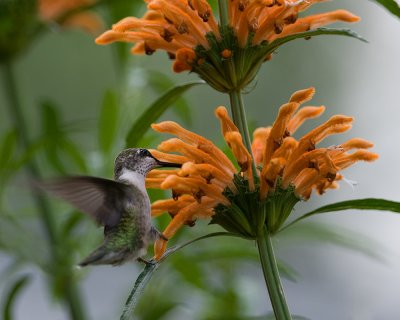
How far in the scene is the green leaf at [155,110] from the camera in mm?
1380

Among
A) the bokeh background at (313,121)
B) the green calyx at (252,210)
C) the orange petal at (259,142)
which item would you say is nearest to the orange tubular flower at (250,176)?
the green calyx at (252,210)

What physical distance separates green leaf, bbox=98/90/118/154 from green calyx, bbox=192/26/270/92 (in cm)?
76

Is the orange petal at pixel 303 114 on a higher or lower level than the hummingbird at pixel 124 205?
higher

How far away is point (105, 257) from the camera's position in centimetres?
137

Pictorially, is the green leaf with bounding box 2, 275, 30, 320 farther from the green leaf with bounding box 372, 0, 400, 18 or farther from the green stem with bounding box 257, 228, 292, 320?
the green leaf with bounding box 372, 0, 400, 18

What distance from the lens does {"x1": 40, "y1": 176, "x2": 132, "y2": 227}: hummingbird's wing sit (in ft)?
4.29

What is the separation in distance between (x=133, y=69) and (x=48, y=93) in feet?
8.11

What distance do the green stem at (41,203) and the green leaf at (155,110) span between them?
0.58 meters

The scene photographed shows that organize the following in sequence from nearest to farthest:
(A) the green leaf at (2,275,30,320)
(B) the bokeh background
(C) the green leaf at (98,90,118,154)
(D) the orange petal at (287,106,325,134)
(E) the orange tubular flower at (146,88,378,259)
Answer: (E) the orange tubular flower at (146,88,378,259)
(D) the orange petal at (287,106,325,134)
(A) the green leaf at (2,275,30,320)
(C) the green leaf at (98,90,118,154)
(B) the bokeh background

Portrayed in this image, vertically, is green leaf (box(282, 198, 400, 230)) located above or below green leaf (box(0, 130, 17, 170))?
above

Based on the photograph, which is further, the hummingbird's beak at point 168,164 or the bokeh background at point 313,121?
the bokeh background at point 313,121

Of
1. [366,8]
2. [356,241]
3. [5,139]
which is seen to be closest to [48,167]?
[5,139]

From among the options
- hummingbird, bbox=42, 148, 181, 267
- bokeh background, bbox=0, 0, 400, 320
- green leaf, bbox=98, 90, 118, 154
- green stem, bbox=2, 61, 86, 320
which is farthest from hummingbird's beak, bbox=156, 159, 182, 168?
bokeh background, bbox=0, 0, 400, 320

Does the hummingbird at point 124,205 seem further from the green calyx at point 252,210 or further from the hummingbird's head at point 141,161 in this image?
the green calyx at point 252,210
